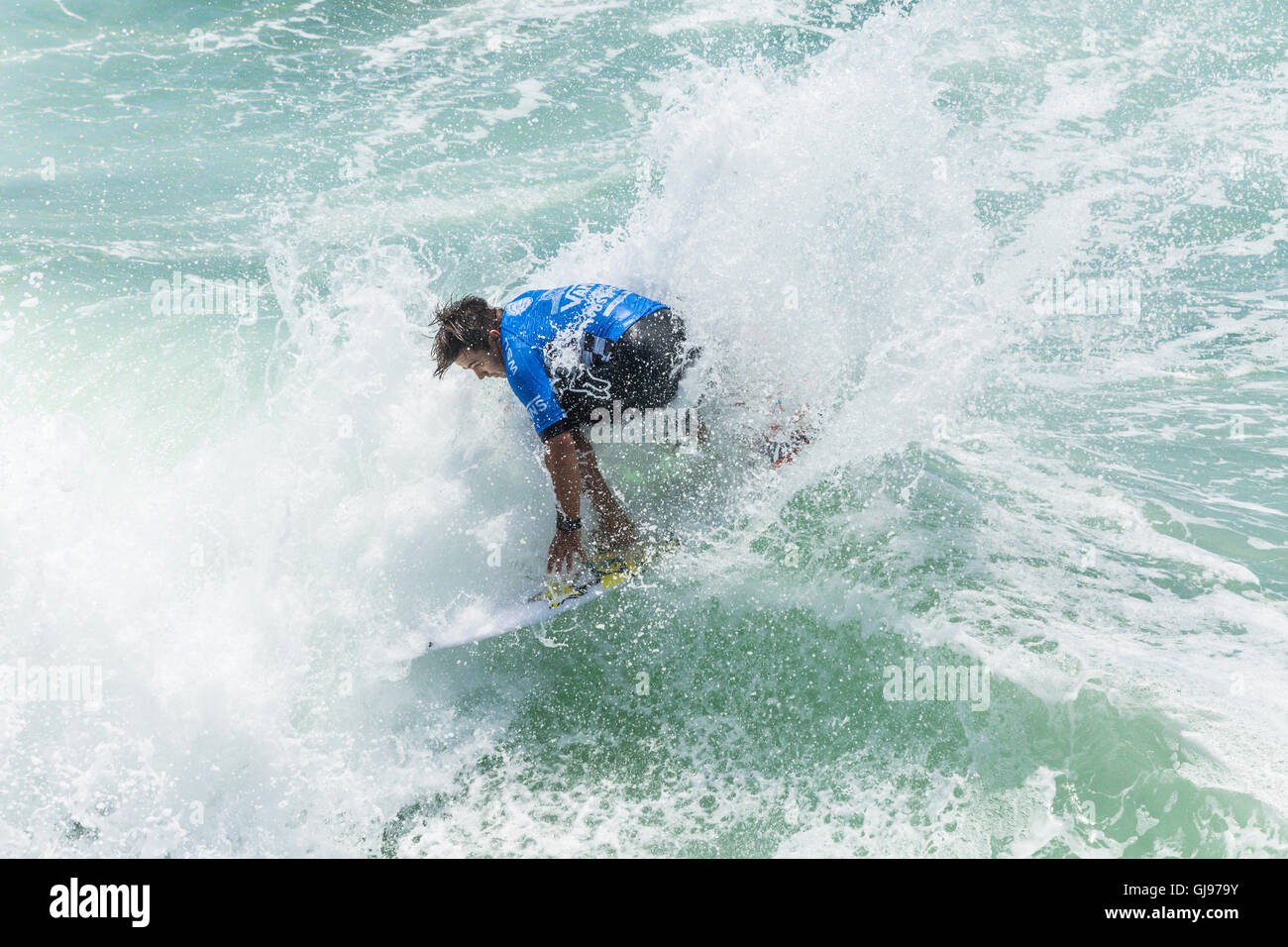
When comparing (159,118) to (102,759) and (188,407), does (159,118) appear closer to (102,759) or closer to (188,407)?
(188,407)

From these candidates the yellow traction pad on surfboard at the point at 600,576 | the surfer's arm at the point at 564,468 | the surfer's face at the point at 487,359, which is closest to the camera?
the surfer's arm at the point at 564,468

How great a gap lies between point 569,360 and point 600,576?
118 cm

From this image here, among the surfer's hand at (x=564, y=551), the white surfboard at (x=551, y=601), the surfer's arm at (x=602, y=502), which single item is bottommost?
the white surfboard at (x=551, y=601)

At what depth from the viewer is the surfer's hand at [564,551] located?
4.09 m

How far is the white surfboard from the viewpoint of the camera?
14.3 feet

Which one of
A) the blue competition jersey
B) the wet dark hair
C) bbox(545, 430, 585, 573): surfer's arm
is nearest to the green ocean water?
bbox(545, 430, 585, 573): surfer's arm

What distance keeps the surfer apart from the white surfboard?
0.14m

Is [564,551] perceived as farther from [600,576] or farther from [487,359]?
[487,359]

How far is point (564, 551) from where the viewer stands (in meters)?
4.11

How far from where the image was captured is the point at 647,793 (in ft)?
12.2

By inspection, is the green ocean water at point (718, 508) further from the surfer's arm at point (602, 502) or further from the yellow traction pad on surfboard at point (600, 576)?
the surfer's arm at point (602, 502)

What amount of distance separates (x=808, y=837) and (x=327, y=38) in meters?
10.7

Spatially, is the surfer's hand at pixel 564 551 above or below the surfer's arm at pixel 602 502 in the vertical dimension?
below

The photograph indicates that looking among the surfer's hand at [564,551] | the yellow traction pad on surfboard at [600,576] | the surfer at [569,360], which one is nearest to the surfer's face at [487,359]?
the surfer at [569,360]
